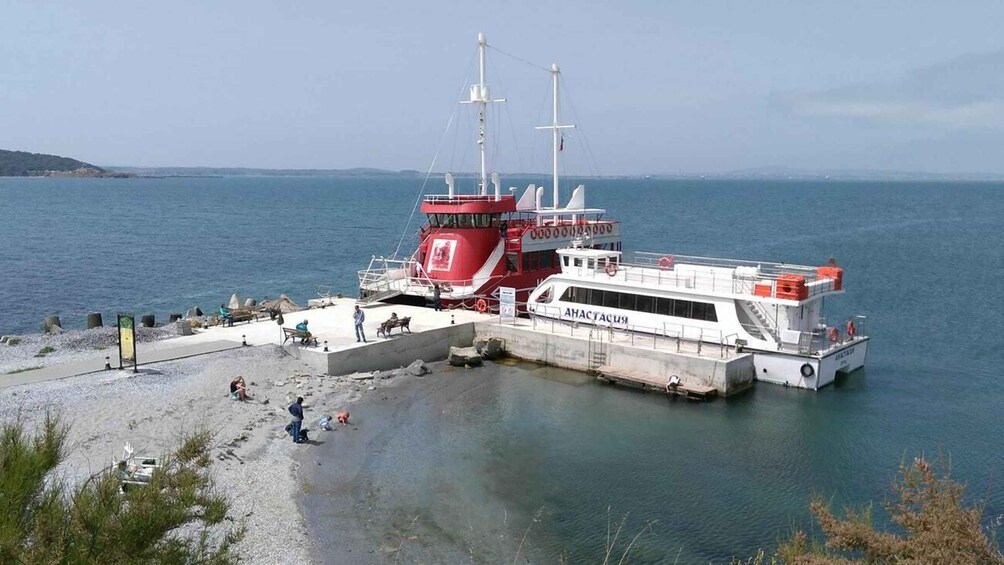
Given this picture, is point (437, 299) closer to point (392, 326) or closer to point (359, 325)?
point (392, 326)

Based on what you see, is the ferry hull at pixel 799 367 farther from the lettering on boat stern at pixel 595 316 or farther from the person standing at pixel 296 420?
the person standing at pixel 296 420

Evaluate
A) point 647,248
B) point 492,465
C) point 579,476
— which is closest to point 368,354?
point 492,465

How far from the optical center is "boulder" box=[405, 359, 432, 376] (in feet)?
90.1

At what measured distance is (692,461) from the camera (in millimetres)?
20516

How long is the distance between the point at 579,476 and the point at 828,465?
667 centimetres

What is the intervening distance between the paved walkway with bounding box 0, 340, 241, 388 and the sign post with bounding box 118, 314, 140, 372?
561 millimetres

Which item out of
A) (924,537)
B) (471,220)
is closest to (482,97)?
(471,220)

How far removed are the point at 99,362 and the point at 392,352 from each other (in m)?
9.28

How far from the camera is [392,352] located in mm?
27875

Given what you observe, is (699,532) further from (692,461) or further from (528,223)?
(528,223)

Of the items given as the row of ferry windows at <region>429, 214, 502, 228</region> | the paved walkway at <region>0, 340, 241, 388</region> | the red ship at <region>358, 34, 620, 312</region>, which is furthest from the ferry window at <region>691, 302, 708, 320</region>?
the paved walkway at <region>0, 340, 241, 388</region>

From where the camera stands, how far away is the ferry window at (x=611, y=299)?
30.1 metres

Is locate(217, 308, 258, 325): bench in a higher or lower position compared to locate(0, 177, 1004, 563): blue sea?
higher

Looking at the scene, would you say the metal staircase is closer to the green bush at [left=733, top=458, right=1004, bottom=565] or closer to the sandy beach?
the sandy beach
